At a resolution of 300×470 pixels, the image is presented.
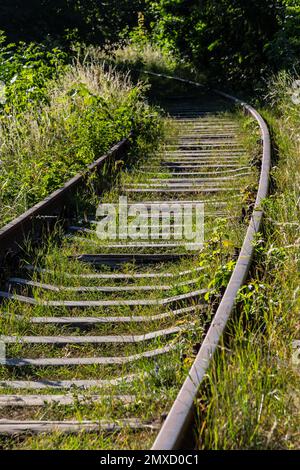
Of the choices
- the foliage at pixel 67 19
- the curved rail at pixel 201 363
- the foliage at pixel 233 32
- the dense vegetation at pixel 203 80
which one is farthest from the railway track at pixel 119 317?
the foliage at pixel 67 19

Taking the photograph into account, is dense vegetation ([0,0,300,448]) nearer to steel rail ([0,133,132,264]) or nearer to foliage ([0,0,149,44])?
foliage ([0,0,149,44])

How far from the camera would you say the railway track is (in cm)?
327

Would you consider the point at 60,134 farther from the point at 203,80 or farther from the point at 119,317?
the point at 203,80

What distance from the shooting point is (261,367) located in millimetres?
3176

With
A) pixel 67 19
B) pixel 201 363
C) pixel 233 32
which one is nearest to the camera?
pixel 201 363

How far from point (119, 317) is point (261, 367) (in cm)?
152

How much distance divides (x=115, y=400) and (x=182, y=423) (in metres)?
0.88

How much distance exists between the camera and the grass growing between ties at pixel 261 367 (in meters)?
2.77

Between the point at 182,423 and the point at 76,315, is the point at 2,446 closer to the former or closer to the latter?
the point at 182,423

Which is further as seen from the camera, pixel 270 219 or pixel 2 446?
pixel 270 219

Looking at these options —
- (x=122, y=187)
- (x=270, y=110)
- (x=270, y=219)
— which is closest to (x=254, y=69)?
(x=270, y=110)

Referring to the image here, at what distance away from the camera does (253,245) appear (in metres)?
4.67

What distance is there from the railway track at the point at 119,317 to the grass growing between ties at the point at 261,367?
82 millimetres

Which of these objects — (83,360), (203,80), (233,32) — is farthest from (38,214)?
(203,80)
